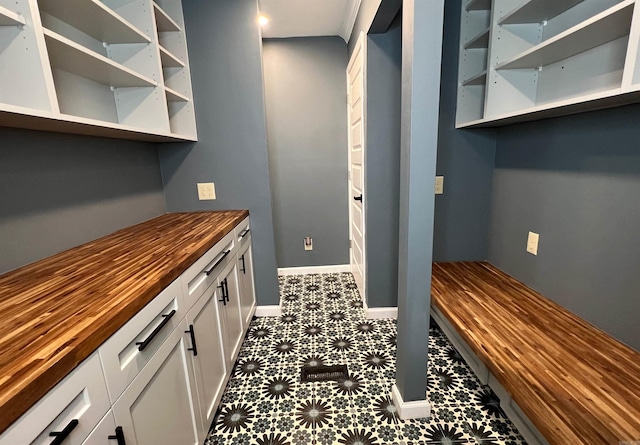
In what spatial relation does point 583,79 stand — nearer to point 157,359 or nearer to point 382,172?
point 382,172

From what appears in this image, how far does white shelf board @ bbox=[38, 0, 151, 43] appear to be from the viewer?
47.4 inches

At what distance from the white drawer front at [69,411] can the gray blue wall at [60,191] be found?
0.82 meters

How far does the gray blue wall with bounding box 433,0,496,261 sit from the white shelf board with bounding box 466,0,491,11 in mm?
97

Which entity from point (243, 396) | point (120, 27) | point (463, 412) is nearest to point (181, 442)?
point (243, 396)

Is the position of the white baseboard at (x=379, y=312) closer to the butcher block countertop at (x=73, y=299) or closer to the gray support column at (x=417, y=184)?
the gray support column at (x=417, y=184)

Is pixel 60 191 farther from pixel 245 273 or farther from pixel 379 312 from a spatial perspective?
pixel 379 312

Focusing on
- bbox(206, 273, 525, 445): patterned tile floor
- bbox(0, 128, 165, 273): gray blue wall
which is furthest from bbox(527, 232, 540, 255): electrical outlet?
bbox(0, 128, 165, 273): gray blue wall

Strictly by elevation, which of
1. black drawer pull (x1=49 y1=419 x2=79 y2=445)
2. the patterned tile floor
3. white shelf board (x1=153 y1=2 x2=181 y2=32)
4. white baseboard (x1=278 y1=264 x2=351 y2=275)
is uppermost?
white shelf board (x1=153 y1=2 x2=181 y2=32)

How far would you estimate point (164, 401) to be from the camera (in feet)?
3.14

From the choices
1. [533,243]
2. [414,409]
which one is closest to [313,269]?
[414,409]

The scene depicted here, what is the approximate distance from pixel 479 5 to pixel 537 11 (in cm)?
55

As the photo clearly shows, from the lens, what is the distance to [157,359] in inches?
36.4

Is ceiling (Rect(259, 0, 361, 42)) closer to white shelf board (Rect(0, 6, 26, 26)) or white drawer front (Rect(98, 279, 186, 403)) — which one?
white shelf board (Rect(0, 6, 26, 26))

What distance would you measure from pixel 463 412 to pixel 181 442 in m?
1.30
